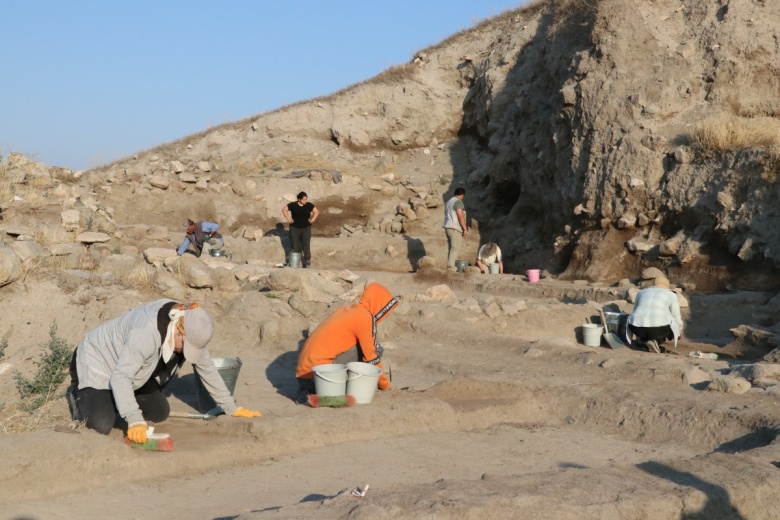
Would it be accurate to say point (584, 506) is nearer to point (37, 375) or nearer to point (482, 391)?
point (482, 391)

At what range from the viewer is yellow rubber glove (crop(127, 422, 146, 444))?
516 centimetres

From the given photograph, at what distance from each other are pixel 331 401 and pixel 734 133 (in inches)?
360

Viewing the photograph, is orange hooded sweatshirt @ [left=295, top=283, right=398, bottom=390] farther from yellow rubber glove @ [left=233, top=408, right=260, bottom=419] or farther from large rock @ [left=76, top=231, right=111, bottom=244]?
large rock @ [left=76, top=231, right=111, bottom=244]

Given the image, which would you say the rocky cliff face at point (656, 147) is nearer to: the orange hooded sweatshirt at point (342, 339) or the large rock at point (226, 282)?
the large rock at point (226, 282)

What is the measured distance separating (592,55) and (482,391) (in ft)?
33.5

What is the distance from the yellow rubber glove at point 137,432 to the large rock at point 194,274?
5.88 m

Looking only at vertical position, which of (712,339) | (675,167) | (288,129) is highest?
(288,129)

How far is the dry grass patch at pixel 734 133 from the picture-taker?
40.2 ft

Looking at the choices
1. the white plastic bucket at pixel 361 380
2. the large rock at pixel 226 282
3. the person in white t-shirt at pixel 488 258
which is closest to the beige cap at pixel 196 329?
the white plastic bucket at pixel 361 380

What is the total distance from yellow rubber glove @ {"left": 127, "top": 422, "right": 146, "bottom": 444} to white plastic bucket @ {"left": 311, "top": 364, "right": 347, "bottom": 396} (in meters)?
1.60

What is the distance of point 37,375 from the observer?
293 inches

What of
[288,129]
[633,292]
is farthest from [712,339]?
[288,129]

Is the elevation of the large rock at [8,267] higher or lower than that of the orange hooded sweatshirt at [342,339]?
higher

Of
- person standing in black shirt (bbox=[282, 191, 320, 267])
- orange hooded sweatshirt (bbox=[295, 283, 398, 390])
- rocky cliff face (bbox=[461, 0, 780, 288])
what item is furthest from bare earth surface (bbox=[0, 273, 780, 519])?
person standing in black shirt (bbox=[282, 191, 320, 267])
